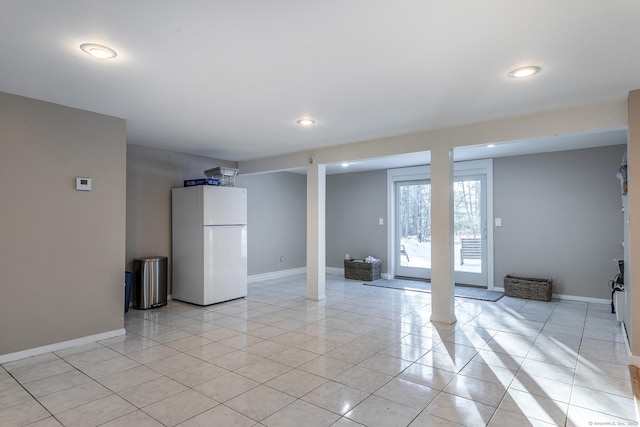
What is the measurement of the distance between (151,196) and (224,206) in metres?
1.11

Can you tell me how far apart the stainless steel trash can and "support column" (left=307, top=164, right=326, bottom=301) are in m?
2.12

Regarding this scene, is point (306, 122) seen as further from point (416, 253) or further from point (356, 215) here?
point (416, 253)

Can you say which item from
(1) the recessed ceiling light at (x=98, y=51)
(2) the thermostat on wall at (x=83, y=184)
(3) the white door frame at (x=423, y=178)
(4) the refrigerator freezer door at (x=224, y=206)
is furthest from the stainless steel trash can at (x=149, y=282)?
(3) the white door frame at (x=423, y=178)

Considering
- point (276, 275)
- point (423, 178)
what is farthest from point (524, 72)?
point (276, 275)

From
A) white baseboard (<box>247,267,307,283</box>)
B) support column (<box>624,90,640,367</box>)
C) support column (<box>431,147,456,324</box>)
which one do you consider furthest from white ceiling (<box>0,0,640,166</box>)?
white baseboard (<box>247,267,307,283</box>)

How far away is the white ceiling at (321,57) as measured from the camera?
1.82 meters

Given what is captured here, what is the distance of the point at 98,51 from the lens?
2236mm

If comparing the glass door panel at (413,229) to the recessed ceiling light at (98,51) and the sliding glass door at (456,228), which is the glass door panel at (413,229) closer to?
the sliding glass door at (456,228)

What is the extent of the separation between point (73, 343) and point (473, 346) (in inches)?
153

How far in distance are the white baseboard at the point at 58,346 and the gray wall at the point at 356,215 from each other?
16.2 feet

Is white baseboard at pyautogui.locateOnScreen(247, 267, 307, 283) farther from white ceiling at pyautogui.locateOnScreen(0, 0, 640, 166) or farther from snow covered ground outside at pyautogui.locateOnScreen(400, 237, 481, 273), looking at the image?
white ceiling at pyautogui.locateOnScreen(0, 0, 640, 166)

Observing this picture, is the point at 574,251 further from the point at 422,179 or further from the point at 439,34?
the point at 439,34

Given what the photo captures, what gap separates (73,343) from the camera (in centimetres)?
341

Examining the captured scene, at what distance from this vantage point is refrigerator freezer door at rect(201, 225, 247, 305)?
498cm
